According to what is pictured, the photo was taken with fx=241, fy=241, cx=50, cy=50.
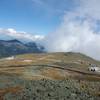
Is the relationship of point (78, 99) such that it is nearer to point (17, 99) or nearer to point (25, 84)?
point (17, 99)

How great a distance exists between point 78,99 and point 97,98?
16.9 ft

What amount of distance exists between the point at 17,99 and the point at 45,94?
6.89 metres

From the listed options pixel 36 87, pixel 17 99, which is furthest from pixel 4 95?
pixel 36 87

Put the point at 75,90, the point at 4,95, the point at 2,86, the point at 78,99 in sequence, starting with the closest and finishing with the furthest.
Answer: the point at 78,99 < the point at 4,95 < the point at 75,90 < the point at 2,86

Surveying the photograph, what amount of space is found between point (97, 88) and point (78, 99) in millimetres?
15205

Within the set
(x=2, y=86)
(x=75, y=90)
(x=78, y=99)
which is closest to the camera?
(x=78, y=99)

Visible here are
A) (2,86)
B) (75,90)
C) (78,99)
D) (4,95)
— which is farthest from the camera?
(2,86)

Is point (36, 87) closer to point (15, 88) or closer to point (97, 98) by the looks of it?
point (15, 88)

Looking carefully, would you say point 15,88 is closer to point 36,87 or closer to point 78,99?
point 36,87

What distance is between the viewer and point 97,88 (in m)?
69.0

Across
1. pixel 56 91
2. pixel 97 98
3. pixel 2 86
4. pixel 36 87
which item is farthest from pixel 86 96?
pixel 2 86

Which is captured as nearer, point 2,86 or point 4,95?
point 4,95

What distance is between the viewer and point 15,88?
213 ft

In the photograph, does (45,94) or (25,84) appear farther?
(25,84)
